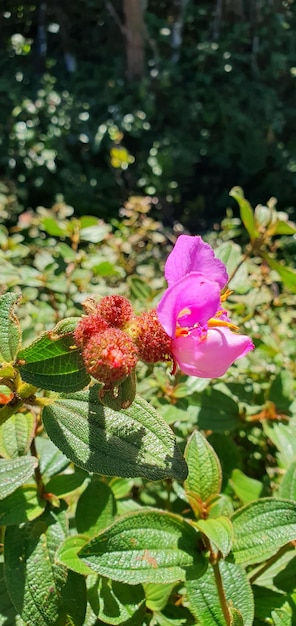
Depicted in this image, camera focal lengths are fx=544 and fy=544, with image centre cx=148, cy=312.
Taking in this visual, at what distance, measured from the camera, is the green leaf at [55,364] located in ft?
2.01

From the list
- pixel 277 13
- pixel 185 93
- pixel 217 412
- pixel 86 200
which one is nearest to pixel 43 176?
pixel 86 200

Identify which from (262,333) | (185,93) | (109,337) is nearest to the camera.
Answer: (109,337)

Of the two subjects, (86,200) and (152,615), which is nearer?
(152,615)

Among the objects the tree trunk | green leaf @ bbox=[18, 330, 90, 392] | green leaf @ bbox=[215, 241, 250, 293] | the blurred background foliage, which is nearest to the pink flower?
green leaf @ bbox=[18, 330, 90, 392]

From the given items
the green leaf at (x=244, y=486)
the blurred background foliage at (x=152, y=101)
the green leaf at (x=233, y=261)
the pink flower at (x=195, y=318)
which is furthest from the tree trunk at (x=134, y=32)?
the pink flower at (x=195, y=318)

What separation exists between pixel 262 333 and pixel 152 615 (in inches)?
30.3

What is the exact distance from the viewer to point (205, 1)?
4.45 meters

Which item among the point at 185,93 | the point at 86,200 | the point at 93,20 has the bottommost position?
the point at 86,200

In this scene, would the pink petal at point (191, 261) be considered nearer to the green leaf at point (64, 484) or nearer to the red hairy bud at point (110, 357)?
the red hairy bud at point (110, 357)

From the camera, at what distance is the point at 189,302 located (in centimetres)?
60

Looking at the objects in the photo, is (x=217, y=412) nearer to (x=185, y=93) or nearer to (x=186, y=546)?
(x=186, y=546)

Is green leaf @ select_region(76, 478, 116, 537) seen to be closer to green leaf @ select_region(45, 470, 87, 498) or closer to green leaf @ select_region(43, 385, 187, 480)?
green leaf @ select_region(45, 470, 87, 498)

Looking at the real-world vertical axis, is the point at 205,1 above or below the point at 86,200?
above

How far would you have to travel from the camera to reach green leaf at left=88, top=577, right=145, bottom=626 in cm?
73
